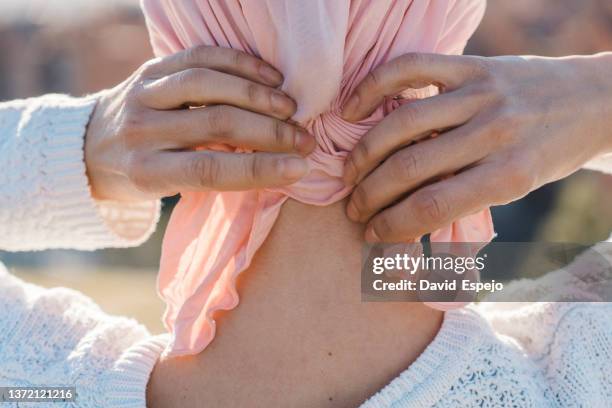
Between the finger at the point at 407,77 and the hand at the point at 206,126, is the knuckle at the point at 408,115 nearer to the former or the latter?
the finger at the point at 407,77

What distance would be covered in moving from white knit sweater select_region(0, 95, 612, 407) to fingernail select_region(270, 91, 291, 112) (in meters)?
0.48

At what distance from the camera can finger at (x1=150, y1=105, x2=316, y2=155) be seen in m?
1.25

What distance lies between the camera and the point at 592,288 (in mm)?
1444

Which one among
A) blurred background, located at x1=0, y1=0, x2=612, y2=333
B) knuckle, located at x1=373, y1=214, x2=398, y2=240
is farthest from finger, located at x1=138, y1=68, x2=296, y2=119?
blurred background, located at x1=0, y1=0, x2=612, y2=333

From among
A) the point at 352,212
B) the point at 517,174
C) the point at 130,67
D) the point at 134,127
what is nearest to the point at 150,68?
the point at 134,127

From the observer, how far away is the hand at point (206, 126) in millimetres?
1245

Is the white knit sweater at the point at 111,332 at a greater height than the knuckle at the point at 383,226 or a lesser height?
lesser

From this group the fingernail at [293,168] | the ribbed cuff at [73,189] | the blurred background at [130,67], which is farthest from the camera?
the blurred background at [130,67]

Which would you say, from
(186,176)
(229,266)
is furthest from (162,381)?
(186,176)

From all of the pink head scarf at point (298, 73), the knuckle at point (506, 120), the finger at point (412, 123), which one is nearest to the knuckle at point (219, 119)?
the pink head scarf at point (298, 73)

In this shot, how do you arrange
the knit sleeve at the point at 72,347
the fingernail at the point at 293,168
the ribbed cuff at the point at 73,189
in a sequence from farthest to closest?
the ribbed cuff at the point at 73,189, the knit sleeve at the point at 72,347, the fingernail at the point at 293,168

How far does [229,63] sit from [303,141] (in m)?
0.19

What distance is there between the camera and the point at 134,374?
1326mm

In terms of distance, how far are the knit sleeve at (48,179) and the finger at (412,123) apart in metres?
0.61
